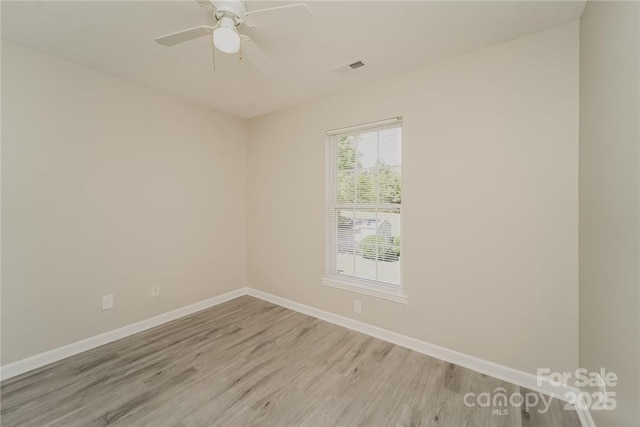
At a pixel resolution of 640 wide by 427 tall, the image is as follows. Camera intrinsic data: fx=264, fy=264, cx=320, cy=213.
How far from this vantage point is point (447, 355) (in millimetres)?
2275

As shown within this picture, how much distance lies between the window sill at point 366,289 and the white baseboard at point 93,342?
5.42ft

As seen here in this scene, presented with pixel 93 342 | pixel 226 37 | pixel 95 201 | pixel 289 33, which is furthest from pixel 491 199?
pixel 93 342

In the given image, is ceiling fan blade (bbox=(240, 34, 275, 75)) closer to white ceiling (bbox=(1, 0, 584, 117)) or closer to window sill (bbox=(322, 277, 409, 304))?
white ceiling (bbox=(1, 0, 584, 117))

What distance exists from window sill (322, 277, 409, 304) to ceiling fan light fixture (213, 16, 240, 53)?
7.72 ft

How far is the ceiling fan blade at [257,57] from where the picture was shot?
210 cm

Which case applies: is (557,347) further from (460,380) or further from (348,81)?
(348,81)

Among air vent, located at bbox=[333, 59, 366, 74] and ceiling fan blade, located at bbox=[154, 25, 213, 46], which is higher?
air vent, located at bbox=[333, 59, 366, 74]

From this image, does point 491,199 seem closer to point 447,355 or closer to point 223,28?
point 447,355

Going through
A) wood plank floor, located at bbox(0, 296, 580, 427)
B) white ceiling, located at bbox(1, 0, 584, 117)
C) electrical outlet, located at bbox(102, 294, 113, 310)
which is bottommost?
wood plank floor, located at bbox(0, 296, 580, 427)

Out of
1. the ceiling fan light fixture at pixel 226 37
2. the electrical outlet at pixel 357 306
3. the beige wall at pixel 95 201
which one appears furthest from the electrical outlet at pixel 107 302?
the ceiling fan light fixture at pixel 226 37

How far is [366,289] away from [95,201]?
9.09ft

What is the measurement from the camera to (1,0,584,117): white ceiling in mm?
1678

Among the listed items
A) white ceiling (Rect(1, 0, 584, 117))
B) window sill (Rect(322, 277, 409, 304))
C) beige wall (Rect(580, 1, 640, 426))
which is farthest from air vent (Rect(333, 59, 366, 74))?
window sill (Rect(322, 277, 409, 304))

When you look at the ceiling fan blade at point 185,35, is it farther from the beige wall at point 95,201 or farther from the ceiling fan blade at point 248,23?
the beige wall at point 95,201
